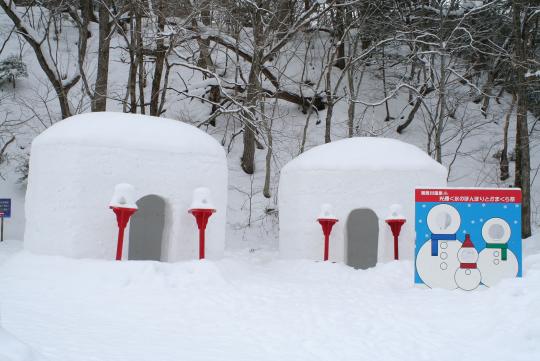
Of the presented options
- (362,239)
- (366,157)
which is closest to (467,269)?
(366,157)

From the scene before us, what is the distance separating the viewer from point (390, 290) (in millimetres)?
9180

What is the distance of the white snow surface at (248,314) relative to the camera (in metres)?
5.49

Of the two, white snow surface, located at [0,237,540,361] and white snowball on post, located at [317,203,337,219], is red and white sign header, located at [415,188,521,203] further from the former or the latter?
white snowball on post, located at [317,203,337,219]

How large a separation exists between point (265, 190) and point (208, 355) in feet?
46.1

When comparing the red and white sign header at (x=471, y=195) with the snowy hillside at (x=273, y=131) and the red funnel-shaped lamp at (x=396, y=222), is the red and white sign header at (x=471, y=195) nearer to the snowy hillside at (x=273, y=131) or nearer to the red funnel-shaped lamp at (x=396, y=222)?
the red funnel-shaped lamp at (x=396, y=222)

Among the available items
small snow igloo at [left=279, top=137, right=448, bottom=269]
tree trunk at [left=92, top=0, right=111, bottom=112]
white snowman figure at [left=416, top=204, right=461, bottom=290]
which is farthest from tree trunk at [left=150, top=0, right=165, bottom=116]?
white snowman figure at [left=416, top=204, right=461, bottom=290]

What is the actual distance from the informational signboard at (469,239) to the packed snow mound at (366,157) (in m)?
2.63

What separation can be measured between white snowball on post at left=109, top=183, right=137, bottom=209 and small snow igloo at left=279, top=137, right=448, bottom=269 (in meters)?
3.96

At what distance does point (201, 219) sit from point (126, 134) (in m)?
2.11

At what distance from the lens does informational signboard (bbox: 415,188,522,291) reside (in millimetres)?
8547

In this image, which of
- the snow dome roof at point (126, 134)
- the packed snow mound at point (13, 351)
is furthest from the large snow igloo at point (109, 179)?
the packed snow mound at point (13, 351)

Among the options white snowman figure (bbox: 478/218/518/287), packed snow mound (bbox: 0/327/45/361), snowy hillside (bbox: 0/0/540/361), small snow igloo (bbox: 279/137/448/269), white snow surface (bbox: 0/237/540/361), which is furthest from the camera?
small snow igloo (bbox: 279/137/448/269)

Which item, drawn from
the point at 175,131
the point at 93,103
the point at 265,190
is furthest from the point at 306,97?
the point at 175,131

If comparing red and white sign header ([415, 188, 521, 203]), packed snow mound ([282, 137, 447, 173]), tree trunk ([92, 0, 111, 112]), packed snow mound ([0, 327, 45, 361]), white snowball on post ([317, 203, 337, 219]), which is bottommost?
packed snow mound ([0, 327, 45, 361])
